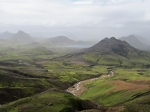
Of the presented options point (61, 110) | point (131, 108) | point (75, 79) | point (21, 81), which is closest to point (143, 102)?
point (131, 108)

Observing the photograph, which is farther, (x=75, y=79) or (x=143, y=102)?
(x=75, y=79)

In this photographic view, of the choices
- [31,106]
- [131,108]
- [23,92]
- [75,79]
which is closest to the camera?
[131,108]

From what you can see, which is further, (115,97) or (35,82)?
(35,82)

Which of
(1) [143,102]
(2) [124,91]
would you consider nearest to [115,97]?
(2) [124,91]

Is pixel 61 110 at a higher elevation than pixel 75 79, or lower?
higher

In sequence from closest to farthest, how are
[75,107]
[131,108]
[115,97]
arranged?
1. [131,108]
2. [75,107]
3. [115,97]

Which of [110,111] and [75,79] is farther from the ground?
[110,111]

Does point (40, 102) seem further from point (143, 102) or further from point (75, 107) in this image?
point (143, 102)

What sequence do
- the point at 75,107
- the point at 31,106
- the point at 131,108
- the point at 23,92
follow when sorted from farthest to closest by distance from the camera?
1. the point at 23,92
2. the point at 75,107
3. the point at 31,106
4. the point at 131,108

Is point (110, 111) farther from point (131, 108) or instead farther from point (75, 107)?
point (75, 107)
